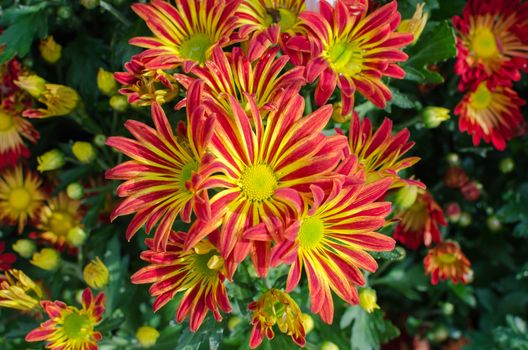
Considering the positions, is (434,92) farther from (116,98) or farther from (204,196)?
(204,196)

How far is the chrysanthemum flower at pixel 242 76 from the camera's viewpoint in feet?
4.22

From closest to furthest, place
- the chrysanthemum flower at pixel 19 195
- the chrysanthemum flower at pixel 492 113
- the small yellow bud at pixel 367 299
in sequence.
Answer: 1. the small yellow bud at pixel 367 299
2. the chrysanthemum flower at pixel 492 113
3. the chrysanthemum flower at pixel 19 195

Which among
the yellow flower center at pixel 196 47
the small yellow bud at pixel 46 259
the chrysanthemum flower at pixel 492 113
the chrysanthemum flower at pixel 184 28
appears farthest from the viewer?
the chrysanthemum flower at pixel 492 113

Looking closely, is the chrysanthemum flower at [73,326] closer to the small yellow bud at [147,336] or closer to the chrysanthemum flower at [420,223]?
the small yellow bud at [147,336]

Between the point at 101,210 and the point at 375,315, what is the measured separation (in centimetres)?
92

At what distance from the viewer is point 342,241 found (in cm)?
129

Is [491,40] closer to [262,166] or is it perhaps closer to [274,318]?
[262,166]

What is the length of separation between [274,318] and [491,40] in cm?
123

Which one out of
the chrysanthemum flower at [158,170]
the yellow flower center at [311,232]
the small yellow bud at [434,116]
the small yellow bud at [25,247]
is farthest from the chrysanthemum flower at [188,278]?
the small yellow bud at [434,116]

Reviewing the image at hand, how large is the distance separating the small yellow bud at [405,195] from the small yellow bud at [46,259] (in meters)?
1.01

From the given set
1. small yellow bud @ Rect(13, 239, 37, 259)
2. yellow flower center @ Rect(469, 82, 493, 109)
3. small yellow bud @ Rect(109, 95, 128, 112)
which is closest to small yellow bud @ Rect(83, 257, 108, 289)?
small yellow bud @ Rect(13, 239, 37, 259)

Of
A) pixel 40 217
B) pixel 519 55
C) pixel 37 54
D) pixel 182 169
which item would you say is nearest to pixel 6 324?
pixel 40 217

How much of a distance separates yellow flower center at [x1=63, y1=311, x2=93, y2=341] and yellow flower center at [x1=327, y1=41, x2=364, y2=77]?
0.92 meters

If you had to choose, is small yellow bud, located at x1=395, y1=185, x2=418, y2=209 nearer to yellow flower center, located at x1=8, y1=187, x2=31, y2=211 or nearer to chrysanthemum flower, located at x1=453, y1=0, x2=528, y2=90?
chrysanthemum flower, located at x1=453, y1=0, x2=528, y2=90
